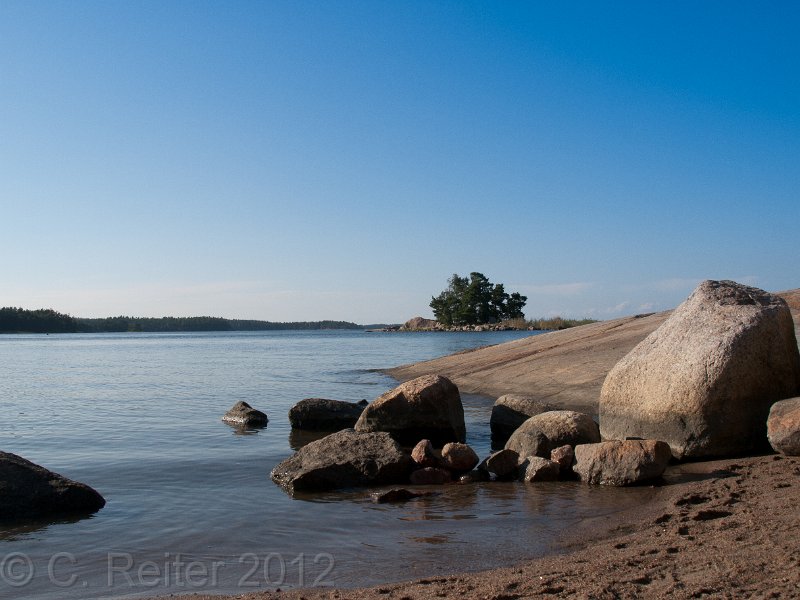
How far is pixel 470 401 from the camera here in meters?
20.4

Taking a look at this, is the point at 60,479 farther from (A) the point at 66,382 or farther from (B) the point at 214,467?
(A) the point at 66,382

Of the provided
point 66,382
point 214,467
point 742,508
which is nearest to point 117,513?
point 214,467

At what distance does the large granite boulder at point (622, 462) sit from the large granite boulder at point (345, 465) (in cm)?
261

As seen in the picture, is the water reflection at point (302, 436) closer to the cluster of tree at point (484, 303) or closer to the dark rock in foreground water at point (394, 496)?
the dark rock in foreground water at point (394, 496)

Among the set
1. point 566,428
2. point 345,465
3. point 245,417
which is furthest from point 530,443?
point 245,417

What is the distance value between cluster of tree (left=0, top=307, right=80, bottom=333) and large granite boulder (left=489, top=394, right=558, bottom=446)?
155133 mm

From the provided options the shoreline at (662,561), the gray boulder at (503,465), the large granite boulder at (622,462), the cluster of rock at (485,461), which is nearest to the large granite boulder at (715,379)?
the cluster of rock at (485,461)

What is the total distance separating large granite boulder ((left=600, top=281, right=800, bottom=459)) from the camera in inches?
419

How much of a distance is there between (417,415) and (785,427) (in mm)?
6239

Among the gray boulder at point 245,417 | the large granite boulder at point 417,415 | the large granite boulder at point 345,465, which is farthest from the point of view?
the gray boulder at point 245,417

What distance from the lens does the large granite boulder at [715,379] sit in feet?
34.9

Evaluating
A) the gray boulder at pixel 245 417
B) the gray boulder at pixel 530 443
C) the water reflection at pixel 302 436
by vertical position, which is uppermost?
the gray boulder at pixel 530 443

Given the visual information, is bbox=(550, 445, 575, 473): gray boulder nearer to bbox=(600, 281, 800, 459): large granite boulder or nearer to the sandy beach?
the sandy beach

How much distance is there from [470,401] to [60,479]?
12781mm
